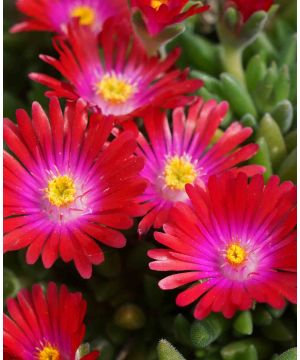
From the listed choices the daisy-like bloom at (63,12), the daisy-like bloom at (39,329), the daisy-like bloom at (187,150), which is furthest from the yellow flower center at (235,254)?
the daisy-like bloom at (63,12)

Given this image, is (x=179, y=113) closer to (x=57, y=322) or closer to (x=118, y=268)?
(x=118, y=268)

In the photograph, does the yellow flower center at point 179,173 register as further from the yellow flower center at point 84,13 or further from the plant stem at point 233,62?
the yellow flower center at point 84,13

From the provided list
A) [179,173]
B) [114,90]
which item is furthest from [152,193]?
[114,90]

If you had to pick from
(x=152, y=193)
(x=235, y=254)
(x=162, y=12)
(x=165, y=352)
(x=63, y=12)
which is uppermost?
(x=63, y=12)

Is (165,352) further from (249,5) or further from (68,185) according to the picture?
(249,5)

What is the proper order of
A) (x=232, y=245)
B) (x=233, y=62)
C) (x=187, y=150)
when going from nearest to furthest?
1. (x=232, y=245)
2. (x=187, y=150)
3. (x=233, y=62)
